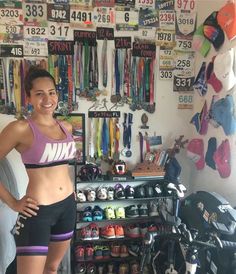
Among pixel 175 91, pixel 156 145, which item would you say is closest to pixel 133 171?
pixel 156 145

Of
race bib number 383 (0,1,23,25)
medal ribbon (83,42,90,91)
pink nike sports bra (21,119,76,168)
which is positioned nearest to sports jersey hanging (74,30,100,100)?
medal ribbon (83,42,90,91)

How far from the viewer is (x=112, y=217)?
2.62 metres

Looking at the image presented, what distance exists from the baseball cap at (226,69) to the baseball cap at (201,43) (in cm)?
30

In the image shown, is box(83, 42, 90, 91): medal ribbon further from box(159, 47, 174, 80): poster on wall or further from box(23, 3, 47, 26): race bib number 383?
box(159, 47, 174, 80): poster on wall

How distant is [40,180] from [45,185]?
4 centimetres

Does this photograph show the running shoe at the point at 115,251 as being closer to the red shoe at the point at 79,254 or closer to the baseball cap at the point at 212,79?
the red shoe at the point at 79,254

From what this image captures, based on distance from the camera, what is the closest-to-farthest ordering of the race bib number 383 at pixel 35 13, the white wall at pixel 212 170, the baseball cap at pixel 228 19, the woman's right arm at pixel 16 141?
the woman's right arm at pixel 16 141 → the baseball cap at pixel 228 19 → the white wall at pixel 212 170 → the race bib number 383 at pixel 35 13

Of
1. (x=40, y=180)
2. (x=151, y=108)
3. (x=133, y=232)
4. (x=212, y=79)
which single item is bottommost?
(x=133, y=232)

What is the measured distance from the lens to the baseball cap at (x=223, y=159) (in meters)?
2.38

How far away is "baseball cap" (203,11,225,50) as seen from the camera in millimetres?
2412

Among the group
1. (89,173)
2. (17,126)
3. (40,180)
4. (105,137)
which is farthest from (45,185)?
(105,137)

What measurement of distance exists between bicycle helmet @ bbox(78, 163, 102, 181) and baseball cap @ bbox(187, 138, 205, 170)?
2.71ft

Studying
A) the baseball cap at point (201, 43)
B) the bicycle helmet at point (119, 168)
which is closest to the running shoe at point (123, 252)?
the bicycle helmet at point (119, 168)

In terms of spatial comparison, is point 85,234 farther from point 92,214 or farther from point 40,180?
point 40,180
